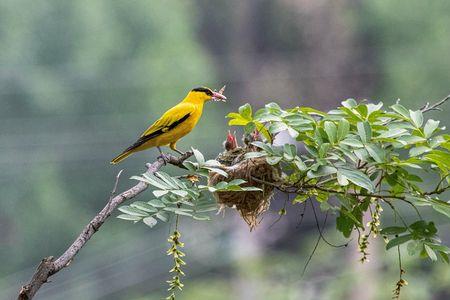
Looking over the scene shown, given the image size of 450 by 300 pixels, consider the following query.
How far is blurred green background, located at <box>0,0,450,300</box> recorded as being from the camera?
13891 millimetres

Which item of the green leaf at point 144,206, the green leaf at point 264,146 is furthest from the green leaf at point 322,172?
the green leaf at point 144,206

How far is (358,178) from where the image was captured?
2.23 metres

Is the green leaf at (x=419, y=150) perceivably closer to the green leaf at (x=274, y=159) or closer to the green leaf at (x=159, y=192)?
the green leaf at (x=274, y=159)

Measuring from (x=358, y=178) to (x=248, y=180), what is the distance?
1.28 ft

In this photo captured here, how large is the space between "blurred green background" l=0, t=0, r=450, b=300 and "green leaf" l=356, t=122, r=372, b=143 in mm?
9410

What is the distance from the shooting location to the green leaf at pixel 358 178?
2211 millimetres

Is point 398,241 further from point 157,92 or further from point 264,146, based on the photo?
point 157,92

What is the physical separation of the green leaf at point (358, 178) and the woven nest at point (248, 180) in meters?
0.26

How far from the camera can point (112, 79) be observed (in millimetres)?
17812

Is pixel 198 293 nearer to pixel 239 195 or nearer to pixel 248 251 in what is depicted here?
pixel 248 251

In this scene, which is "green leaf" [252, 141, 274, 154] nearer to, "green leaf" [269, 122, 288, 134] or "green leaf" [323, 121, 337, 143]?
"green leaf" [269, 122, 288, 134]

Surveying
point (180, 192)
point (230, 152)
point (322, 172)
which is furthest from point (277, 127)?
Result: point (230, 152)

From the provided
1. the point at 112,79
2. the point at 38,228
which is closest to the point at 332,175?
A: the point at 38,228

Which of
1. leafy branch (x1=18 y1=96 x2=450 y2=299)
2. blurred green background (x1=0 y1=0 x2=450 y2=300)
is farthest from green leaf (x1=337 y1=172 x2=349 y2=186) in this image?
blurred green background (x1=0 y1=0 x2=450 y2=300)
